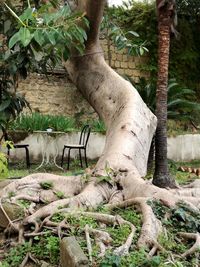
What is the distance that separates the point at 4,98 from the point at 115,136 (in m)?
1.14

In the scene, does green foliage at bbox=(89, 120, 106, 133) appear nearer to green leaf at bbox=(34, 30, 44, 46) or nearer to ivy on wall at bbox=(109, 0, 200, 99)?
ivy on wall at bbox=(109, 0, 200, 99)

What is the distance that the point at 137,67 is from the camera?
12000 mm

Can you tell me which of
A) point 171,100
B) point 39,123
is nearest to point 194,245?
point 171,100

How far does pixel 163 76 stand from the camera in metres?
5.41

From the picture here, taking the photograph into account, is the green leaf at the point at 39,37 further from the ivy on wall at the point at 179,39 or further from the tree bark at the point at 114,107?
the ivy on wall at the point at 179,39

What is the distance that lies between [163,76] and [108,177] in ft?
6.46

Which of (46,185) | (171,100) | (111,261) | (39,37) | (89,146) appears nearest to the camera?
(111,261)

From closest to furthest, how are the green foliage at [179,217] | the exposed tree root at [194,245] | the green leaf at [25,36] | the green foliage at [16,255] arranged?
1. the green leaf at [25,36]
2. the exposed tree root at [194,245]
3. the green foliage at [16,255]
4. the green foliage at [179,217]

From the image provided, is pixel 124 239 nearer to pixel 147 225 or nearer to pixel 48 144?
pixel 147 225

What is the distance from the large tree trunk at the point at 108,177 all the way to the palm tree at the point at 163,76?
0.42m

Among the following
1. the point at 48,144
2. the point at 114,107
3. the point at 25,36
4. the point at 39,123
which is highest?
the point at 25,36

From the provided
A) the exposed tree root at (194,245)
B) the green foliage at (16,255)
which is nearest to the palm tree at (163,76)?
the exposed tree root at (194,245)

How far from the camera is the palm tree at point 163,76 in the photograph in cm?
532

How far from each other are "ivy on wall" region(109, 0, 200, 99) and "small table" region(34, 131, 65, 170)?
12.5 ft
